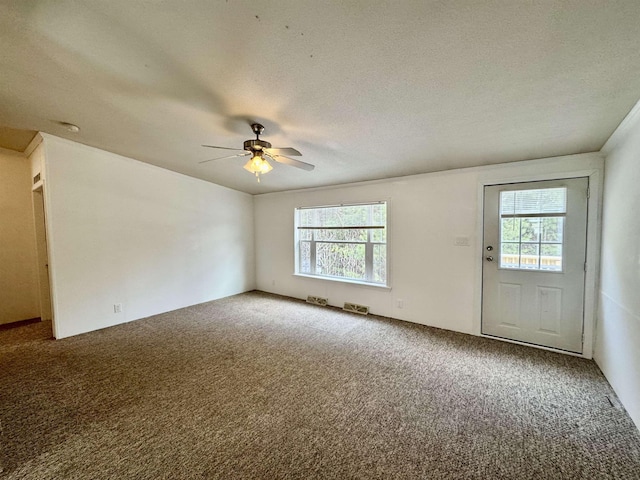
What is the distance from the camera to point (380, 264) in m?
4.04

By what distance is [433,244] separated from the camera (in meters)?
3.47

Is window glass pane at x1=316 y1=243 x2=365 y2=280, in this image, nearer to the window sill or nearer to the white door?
the window sill

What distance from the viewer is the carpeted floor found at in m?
1.45

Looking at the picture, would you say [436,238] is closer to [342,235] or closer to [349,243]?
[349,243]

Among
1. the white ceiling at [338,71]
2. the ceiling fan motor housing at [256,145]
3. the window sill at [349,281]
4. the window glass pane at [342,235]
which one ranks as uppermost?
the white ceiling at [338,71]

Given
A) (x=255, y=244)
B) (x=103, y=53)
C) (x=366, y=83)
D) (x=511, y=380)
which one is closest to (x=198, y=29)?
(x=103, y=53)

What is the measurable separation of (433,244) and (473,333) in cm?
122

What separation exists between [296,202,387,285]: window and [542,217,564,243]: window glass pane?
1.85 metres

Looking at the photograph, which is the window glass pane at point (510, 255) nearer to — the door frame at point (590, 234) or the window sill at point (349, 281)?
the door frame at point (590, 234)

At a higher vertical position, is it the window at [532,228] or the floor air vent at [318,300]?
the window at [532,228]

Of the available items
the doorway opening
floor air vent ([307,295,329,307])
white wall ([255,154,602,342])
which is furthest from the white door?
the doorway opening

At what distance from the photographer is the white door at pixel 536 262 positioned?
8.68 ft

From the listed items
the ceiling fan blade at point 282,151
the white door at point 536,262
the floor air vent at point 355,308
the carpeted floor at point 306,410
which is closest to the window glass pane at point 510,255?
the white door at point 536,262

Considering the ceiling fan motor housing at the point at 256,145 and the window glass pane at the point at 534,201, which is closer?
the ceiling fan motor housing at the point at 256,145
